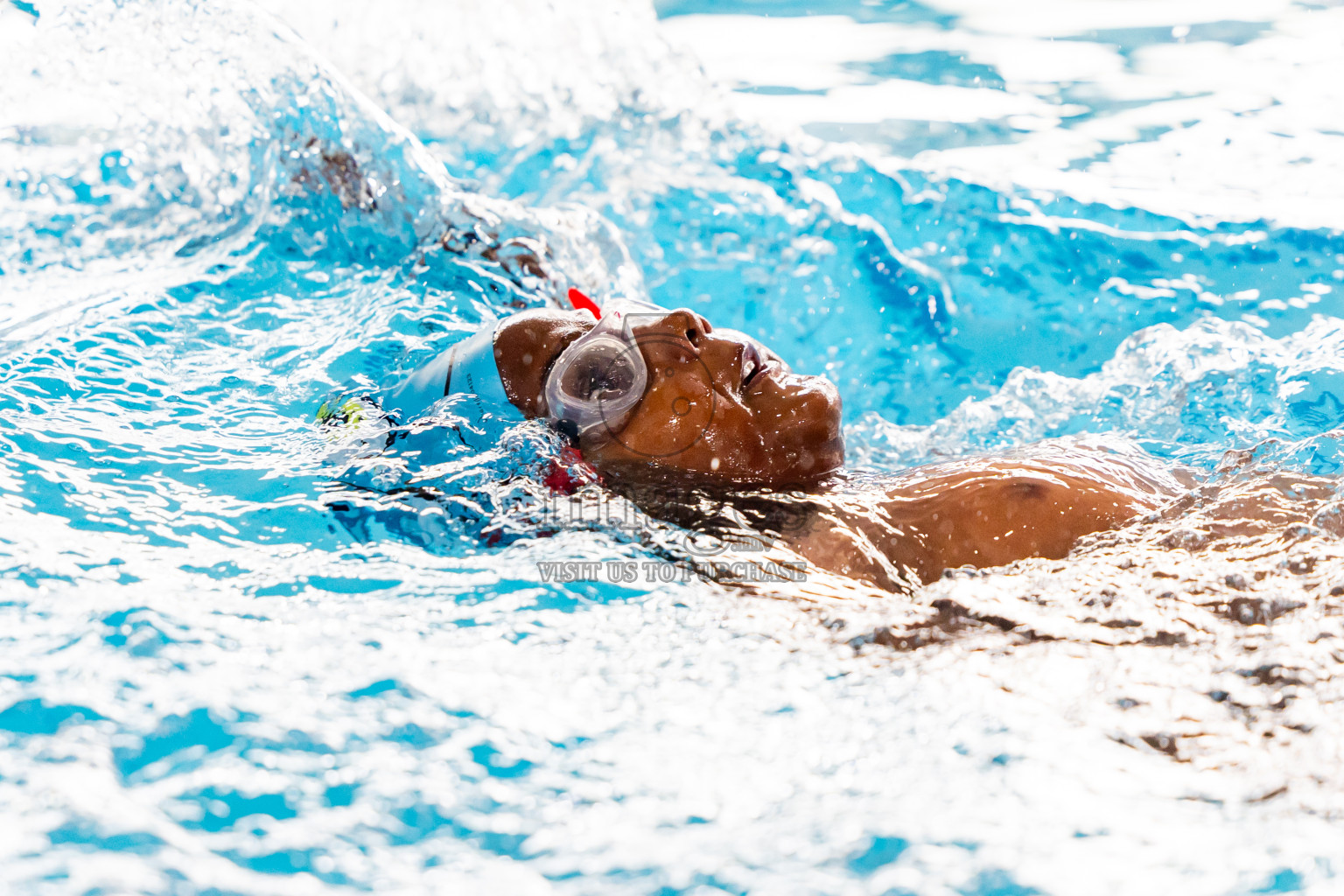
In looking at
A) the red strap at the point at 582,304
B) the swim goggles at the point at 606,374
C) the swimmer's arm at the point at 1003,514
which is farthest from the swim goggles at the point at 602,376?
the swimmer's arm at the point at 1003,514

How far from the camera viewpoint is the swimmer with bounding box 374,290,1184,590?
7.48 feet

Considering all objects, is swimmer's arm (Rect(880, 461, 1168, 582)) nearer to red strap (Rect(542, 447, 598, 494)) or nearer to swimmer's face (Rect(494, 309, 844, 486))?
swimmer's face (Rect(494, 309, 844, 486))

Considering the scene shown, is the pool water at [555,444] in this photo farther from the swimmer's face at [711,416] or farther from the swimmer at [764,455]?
the swimmer's face at [711,416]

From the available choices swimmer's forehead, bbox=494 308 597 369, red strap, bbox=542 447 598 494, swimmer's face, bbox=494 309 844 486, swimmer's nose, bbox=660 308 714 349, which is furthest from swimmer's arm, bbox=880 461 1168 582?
swimmer's forehead, bbox=494 308 597 369

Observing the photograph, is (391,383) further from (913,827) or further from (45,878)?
(913,827)

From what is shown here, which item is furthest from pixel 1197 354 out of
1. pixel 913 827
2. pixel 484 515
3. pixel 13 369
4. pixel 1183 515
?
pixel 13 369

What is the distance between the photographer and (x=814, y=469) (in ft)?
8.35

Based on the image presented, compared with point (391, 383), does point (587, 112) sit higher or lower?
higher

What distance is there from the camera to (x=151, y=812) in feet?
4.18

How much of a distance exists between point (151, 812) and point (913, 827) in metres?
0.98

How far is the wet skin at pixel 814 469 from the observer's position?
2268mm

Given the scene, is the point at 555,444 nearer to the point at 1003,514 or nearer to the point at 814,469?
the point at 814,469

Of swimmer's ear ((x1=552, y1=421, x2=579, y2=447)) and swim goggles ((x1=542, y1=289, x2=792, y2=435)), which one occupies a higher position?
swim goggles ((x1=542, y1=289, x2=792, y2=435))

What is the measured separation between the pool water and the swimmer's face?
26 centimetres
